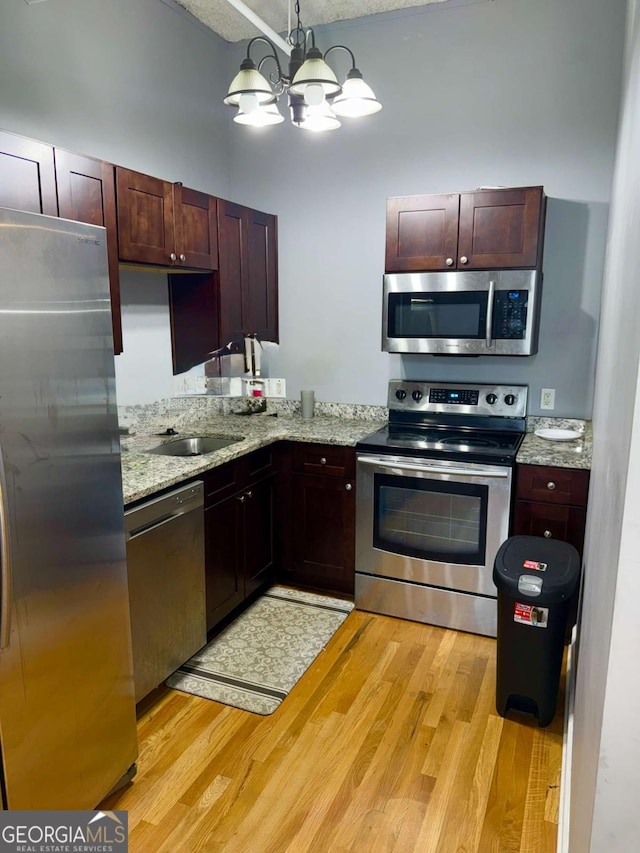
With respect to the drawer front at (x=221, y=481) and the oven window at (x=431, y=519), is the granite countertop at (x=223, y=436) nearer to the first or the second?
the drawer front at (x=221, y=481)

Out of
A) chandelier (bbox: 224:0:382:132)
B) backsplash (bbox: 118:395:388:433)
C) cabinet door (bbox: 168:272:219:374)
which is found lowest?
backsplash (bbox: 118:395:388:433)

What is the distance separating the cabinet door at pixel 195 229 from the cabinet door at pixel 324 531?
4.05ft

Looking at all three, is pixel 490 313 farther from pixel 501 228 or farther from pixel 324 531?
pixel 324 531

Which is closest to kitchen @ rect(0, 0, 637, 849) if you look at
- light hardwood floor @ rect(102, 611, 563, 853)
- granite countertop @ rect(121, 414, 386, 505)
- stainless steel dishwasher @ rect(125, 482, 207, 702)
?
granite countertop @ rect(121, 414, 386, 505)

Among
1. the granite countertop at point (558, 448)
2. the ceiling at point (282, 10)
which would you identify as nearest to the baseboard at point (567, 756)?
the granite countertop at point (558, 448)

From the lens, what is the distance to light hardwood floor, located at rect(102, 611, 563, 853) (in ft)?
5.84

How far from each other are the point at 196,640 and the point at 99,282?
64.8 inches

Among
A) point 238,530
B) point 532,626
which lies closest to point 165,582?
point 238,530

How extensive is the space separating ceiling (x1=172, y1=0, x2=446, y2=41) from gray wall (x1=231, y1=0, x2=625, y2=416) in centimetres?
7

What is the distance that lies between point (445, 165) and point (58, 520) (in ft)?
9.03

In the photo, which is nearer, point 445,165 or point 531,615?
point 531,615

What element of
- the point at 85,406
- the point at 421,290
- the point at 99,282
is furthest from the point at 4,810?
the point at 421,290

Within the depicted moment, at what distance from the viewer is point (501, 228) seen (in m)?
2.81

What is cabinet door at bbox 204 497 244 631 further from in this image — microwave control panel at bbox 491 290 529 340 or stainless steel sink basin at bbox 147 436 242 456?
microwave control panel at bbox 491 290 529 340
